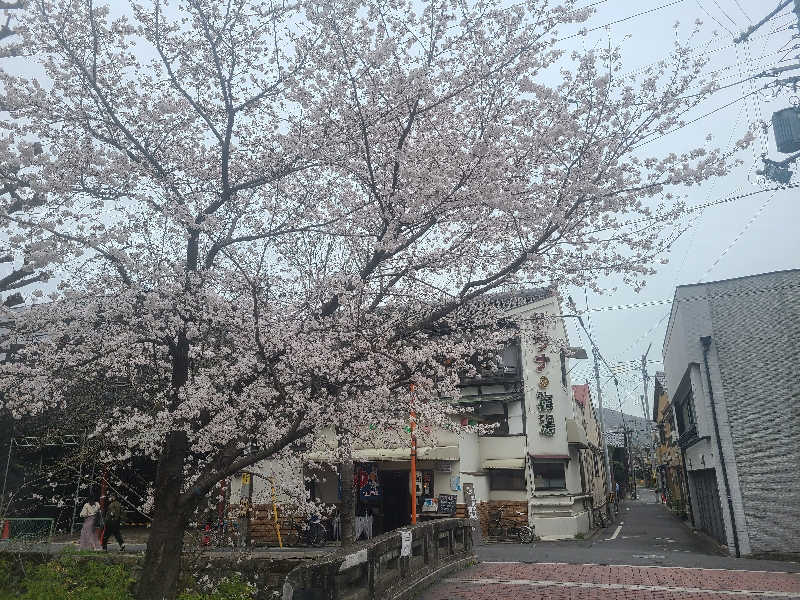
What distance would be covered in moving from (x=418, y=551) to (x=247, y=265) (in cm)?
669

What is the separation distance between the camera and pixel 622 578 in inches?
461

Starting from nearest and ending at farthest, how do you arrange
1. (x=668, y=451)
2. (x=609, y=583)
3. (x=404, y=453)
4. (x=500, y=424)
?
(x=609, y=583), (x=404, y=453), (x=500, y=424), (x=668, y=451)

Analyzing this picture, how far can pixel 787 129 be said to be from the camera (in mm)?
15234

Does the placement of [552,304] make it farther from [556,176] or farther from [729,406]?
[556,176]

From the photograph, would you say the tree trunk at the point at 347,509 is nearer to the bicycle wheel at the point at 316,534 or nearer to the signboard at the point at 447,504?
the bicycle wheel at the point at 316,534

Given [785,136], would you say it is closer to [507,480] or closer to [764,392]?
[764,392]

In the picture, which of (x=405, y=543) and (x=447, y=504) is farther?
(x=447, y=504)

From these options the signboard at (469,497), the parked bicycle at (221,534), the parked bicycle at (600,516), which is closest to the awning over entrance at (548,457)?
the signboard at (469,497)

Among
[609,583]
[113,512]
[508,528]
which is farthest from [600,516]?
[113,512]

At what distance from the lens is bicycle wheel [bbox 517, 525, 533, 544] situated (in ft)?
71.1

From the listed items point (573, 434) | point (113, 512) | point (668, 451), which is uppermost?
point (668, 451)

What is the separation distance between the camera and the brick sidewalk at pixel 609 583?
33.0 ft

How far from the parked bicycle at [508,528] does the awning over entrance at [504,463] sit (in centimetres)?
181

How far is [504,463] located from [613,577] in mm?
11565
